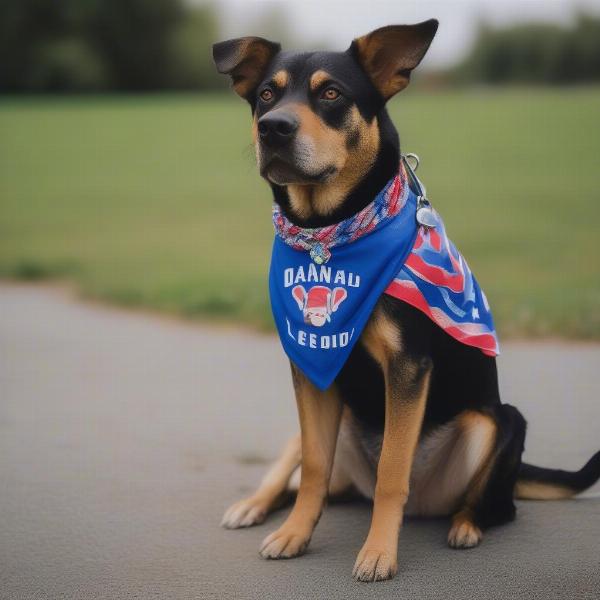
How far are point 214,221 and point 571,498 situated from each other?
1341 cm

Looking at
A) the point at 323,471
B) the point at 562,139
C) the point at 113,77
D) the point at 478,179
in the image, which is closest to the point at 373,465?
the point at 323,471

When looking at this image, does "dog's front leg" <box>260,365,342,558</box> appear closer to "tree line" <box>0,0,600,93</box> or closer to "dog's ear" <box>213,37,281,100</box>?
"dog's ear" <box>213,37,281,100</box>

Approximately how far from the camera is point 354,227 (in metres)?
3.25

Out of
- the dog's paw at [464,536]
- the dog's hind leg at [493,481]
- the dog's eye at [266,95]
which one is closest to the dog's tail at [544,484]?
the dog's hind leg at [493,481]

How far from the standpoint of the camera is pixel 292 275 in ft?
11.0

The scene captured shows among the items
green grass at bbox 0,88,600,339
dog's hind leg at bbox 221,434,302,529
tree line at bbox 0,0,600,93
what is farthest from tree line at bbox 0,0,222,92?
dog's hind leg at bbox 221,434,302,529

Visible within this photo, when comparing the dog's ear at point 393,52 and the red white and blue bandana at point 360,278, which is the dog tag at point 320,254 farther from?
the dog's ear at point 393,52

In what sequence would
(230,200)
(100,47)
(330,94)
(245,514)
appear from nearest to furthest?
(330,94)
(245,514)
(230,200)
(100,47)

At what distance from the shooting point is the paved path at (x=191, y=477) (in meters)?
3.14

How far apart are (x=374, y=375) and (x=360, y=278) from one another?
1.24 feet

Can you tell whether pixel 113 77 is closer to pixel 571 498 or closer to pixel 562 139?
pixel 562 139

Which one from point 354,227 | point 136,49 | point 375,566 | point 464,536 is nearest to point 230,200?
point 354,227

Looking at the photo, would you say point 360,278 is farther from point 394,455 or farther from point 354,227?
point 394,455

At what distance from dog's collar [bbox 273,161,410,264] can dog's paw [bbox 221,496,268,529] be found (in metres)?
A: 1.13
